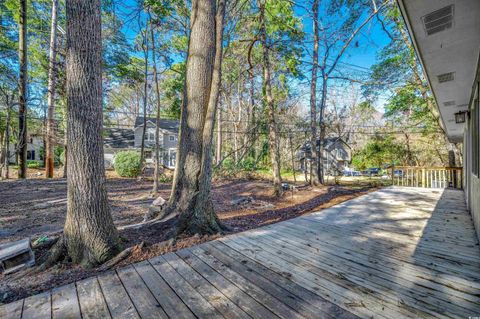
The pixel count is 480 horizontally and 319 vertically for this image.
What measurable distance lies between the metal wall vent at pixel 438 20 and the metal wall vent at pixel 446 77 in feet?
4.93

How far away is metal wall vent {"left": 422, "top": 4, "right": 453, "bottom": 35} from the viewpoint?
1940 mm

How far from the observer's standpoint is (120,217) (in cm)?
471

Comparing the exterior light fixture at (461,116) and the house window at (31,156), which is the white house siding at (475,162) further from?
the house window at (31,156)

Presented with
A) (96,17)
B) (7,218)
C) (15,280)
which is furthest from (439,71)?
(7,218)

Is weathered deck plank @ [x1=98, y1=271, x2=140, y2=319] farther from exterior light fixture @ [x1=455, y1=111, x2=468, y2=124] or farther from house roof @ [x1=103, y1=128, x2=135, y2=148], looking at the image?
house roof @ [x1=103, y1=128, x2=135, y2=148]

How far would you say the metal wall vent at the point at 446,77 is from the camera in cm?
325

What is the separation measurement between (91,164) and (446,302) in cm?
362

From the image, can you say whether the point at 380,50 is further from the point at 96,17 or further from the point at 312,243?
the point at 96,17

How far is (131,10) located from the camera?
5219 millimetres

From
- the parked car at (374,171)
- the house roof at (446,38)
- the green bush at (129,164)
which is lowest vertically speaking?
the parked car at (374,171)

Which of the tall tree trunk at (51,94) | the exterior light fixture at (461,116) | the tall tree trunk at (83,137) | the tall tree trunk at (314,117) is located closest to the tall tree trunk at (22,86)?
the tall tree trunk at (51,94)

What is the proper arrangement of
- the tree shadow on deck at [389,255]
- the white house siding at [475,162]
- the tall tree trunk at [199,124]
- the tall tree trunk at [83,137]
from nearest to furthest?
the tree shadow on deck at [389,255] < the tall tree trunk at [83,137] < the white house siding at [475,162] < the tall tree trunk at [199,124]

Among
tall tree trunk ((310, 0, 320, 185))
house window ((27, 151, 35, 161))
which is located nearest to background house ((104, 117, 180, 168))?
house window ((27, 151, 35, 161))

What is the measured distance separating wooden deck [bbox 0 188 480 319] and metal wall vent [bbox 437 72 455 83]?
7.95 feet
